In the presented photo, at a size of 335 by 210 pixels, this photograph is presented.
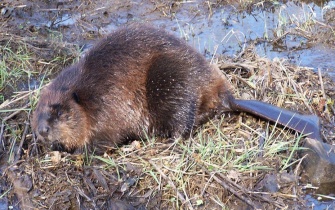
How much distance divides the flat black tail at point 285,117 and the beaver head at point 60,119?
3.73 feet

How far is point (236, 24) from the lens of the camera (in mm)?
6602

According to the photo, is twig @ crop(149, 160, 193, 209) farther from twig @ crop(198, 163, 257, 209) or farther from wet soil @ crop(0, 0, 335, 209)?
twig @ crop(198, 163, 257, 209)

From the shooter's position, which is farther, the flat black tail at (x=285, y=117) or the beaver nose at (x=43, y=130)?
the flat black tail at (x=285, y=117)

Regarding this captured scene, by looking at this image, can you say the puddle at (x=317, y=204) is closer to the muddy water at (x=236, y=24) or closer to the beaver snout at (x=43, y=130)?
the beaver snout at (x=43, y=130)

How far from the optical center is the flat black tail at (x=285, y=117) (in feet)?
13.3

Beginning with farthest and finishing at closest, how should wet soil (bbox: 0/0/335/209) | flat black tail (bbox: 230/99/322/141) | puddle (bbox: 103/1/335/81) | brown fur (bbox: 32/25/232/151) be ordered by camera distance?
puddle (bbox: 103/1/335/81) < flat black tail (bbox: 230/99/322/141) < brown fur (bbox: 32/25/232/151) < wet soil (bbox: 0/0/335/209)

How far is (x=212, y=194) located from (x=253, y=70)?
1.52m

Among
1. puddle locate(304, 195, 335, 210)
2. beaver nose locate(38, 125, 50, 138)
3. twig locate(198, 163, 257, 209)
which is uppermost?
beaver nose locate(38, 125, 50, 138)

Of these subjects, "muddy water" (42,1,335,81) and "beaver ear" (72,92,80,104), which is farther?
"muddy water" (42,1,335,81)

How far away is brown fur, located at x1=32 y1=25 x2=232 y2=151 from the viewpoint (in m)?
3.93

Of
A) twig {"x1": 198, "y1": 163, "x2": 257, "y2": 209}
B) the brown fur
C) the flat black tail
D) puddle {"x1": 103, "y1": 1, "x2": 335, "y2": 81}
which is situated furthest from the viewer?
puddle {"x1": 103, "y1": 1, "x2": 335, "y2": 81}

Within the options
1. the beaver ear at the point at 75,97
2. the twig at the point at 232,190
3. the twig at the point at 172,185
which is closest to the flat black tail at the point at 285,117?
the twig at the point at 232,190

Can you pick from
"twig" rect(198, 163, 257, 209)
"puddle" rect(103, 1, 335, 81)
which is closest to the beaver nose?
"twig" rect(198, 163, 257, 209)

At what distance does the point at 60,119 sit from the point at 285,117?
1565 mm
